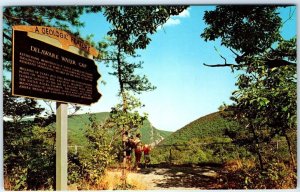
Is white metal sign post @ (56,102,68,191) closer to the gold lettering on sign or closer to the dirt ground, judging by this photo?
the gold lettering on sign

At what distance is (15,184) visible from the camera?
10031 millimetres

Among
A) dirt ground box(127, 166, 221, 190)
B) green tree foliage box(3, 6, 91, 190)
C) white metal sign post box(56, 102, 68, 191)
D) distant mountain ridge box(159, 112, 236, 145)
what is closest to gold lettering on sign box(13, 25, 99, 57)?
white metal sign post box(56, 102, 68, 191)

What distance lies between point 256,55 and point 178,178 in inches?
140

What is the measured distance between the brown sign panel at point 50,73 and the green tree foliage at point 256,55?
2963 mm

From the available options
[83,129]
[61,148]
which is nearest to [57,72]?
[61,148]

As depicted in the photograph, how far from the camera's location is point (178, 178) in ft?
38.2

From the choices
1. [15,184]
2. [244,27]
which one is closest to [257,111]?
[244,27]

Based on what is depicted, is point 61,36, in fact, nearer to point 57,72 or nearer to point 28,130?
point 57,72

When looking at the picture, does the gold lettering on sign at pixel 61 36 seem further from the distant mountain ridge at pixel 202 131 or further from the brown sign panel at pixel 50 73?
the distant mountain ridge at pixel 202 131

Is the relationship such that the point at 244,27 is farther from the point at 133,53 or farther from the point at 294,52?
the point at 133,53

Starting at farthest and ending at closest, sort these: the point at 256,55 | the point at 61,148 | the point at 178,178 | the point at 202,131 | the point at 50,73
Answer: the point at 202,131, the point at 178,178, the point at 256,55, the point at 61,148, the point at 50,73

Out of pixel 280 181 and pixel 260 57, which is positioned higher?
pixel 260 57

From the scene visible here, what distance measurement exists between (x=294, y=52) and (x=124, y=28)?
370 centimetres

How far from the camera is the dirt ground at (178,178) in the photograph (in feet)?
35.4
